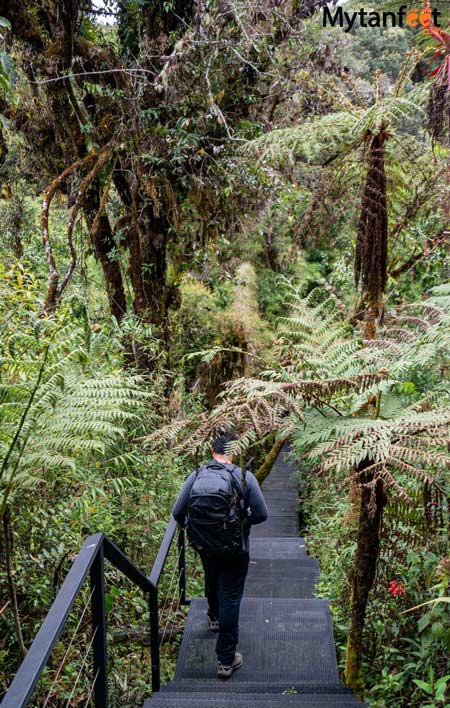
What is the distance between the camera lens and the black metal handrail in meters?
1.31

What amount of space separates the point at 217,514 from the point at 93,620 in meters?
1.33

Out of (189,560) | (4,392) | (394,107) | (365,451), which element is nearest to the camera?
(365,451)

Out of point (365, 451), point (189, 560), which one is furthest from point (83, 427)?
point (189, 560)

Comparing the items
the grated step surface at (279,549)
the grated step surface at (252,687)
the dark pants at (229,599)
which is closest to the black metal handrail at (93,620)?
the grated step surface at (252,687)

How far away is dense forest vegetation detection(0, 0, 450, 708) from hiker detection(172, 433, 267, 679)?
45 centimetres

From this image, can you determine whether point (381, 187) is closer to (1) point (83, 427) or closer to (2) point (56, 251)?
(1) point (83, 427)

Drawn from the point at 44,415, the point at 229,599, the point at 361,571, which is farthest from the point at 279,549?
the point at 44,415

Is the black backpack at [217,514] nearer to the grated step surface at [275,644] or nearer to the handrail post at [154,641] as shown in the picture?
the handrail post at [154,641]

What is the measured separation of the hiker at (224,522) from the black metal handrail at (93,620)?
373mm

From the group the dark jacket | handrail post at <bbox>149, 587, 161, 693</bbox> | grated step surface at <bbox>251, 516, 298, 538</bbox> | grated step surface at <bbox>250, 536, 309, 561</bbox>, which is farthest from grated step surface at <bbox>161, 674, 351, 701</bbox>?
grated step surface at <bbox>251, 516, 298, 538</bbox>

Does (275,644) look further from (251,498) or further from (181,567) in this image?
(251,498)

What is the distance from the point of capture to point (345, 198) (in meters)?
4.73

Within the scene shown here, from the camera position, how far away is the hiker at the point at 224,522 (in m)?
3.31

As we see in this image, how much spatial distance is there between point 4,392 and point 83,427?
39cm
